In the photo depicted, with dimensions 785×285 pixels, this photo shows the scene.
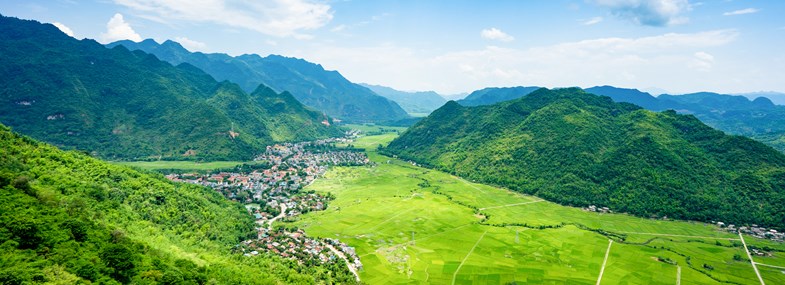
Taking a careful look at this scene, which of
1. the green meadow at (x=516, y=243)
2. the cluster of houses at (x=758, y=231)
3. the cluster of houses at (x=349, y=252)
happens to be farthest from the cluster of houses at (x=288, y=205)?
the cluster of houses at (x=758, y=231)

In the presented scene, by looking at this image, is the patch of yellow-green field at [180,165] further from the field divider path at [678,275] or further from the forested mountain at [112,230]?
the field divider path at [678,275]

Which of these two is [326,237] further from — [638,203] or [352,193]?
[638,203]

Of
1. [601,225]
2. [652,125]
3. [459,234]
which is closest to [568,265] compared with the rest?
[459,234]

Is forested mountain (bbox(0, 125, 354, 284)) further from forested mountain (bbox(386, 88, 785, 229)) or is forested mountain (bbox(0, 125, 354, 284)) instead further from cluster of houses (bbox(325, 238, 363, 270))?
forested mountain (bbox(386, 88, 785, 229))

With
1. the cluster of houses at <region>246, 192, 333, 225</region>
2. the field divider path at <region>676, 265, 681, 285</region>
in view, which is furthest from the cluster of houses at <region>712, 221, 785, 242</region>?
the cluster of houses at <region>246, 192, 333, 225</region>

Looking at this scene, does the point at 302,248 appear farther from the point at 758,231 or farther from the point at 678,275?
the point at 758,231

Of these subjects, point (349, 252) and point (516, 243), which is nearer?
point (349, 252)

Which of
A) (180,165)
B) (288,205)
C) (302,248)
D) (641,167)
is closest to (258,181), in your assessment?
(288,205)
